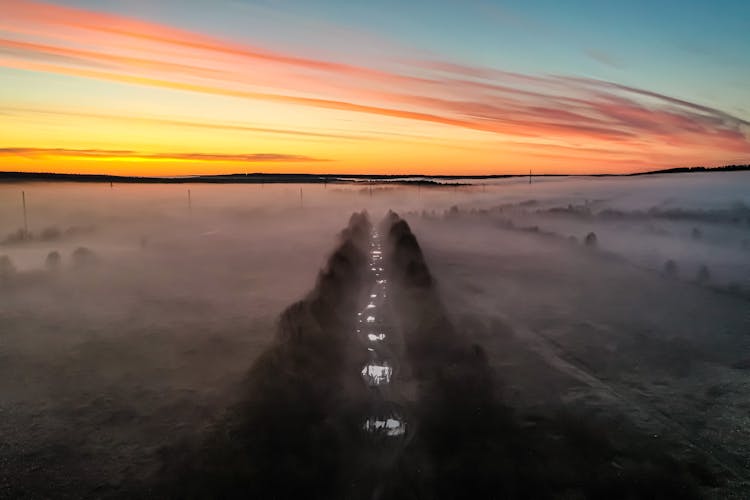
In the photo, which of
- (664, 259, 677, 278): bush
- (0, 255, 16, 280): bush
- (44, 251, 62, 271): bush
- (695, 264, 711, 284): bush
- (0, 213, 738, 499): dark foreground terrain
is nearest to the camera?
(0, 213, 738, 499): dark foreground terrain

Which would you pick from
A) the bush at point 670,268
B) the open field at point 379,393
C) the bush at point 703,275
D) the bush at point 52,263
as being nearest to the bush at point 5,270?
the bush at point 52,263

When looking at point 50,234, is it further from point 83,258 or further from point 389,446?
point 389,446

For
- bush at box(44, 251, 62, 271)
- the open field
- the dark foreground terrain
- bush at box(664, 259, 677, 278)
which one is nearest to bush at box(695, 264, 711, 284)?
bush at box(664, 259, 677, 278)

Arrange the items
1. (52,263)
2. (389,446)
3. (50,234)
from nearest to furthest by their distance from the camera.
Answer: (389,446)
(52,263)
(50,234)

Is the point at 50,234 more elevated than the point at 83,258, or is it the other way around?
the point at 83,258

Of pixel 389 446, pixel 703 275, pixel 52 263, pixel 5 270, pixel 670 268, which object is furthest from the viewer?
pixel 52 263

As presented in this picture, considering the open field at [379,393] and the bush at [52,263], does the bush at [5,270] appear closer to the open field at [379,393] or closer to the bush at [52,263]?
the bush at [52,263]

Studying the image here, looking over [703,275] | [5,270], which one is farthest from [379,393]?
[5,270]

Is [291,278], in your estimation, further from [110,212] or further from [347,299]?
[110,212]

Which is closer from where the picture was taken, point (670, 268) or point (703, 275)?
point (703, 275)

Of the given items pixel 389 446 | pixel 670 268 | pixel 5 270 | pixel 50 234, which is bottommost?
pixel 50 234

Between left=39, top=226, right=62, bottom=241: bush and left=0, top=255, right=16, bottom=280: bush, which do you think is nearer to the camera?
left=0, top=255, right=16, bottom=280: bush

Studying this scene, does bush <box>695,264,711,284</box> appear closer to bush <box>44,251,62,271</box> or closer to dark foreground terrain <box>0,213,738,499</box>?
dark foreground terrain <box>0,213,738,499</box>
